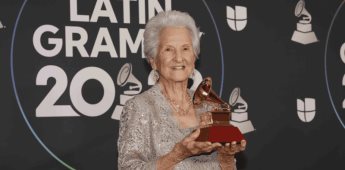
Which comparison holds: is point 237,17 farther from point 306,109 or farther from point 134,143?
point 134,143

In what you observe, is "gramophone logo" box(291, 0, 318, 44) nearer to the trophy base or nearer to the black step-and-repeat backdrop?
the black step-and-repeat backdrop

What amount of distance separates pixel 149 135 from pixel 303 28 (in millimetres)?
2039

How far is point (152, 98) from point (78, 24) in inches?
46.5

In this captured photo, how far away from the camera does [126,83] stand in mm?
3305

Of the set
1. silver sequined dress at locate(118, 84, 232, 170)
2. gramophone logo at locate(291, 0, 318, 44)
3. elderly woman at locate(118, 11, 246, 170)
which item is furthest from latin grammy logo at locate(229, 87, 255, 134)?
silver sequined dress at locate(118, 84, 232, 170)

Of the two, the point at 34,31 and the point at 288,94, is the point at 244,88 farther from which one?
the point at 34,31

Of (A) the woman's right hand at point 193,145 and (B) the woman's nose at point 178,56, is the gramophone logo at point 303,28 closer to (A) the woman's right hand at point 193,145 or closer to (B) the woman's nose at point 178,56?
(B) the woman's nose at point 178,56

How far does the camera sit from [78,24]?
10.6ft

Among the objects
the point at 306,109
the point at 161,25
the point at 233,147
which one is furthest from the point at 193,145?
the point at 306,109

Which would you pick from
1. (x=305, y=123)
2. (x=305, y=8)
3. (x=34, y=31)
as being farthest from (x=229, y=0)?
(x=34, y=31)

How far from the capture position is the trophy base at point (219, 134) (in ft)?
6.31

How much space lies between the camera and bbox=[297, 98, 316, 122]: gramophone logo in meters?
3.78

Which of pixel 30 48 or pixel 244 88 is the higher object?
pixel 30 48

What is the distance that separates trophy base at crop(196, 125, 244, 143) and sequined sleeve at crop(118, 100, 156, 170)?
0.76 ft
